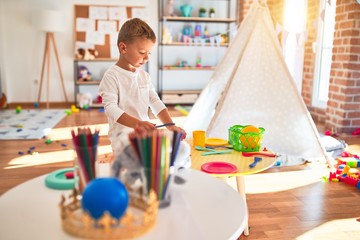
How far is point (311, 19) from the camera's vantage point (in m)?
4.49

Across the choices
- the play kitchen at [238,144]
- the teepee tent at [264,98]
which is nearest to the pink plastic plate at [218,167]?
the play kitchen at [238,144]

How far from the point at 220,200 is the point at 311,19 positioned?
4166 mm

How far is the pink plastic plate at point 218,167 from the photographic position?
1235 mm

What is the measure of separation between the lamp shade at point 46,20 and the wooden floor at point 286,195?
2.32 metres

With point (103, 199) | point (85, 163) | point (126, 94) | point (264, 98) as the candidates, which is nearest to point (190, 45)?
point (264, 98)

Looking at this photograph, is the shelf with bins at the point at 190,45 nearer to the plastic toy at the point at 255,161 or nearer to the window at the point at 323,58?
the window at the point at 323,58

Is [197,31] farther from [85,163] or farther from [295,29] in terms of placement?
[85,163]

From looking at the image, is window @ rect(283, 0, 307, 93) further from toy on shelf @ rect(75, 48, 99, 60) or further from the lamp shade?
the lamp shade

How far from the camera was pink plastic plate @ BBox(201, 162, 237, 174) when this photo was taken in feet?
4.05

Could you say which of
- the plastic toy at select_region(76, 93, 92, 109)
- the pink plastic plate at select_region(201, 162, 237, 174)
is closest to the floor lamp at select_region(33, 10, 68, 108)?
the plastic toy at select_region(76, 93, 92, 109)

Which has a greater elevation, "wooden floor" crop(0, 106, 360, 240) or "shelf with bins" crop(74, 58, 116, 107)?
"shelf with bins" crop(74, 58, 116, 107)

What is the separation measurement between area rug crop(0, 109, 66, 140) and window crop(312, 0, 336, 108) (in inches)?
125

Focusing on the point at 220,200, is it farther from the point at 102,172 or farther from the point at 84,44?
the point at 84,44

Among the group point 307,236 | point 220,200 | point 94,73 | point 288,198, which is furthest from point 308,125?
point 94,73
